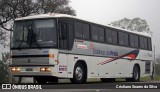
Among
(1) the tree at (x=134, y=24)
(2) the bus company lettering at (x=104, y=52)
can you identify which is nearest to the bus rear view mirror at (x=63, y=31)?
(2) the bus company lettering at (x=104, y=52)

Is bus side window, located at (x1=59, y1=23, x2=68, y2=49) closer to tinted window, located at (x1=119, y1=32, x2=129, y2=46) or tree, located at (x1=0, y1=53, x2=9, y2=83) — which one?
tree, located at (x1=0, y1=53, x2=9, y2=83)

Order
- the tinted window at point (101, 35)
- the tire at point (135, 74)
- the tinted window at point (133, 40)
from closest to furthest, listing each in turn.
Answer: the tinted window at point (101, 35) < the tinted window at point (133, 40) < the tire at point (135, 74)

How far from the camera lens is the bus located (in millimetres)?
18266

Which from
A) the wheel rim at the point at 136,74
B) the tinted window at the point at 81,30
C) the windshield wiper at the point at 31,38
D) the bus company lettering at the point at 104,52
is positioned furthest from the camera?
the wheel rim at the point at 136,74

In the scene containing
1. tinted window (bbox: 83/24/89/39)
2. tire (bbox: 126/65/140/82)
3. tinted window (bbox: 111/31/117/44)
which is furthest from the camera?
tire (bbox: 126/65/140/82)

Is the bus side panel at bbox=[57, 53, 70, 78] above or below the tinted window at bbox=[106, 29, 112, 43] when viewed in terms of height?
below

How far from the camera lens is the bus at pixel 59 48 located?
59.9 feet

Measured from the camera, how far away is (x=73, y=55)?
1947 centimetres

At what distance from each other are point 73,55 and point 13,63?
2.96m

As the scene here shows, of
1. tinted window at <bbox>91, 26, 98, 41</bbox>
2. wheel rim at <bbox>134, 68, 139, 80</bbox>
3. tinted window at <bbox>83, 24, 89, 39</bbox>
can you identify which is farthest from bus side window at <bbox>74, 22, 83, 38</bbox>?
wheel rim at <bbox>134, 68, 139, 80</bbox>

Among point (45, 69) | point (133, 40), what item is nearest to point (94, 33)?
point (45, 69)

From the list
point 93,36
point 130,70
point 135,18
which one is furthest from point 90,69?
point 135,18

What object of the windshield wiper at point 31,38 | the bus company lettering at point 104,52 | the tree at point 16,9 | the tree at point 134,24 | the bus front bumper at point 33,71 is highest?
the tree at point 134,24

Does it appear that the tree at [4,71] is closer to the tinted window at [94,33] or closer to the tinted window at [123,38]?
the tinted window at [94,33]
